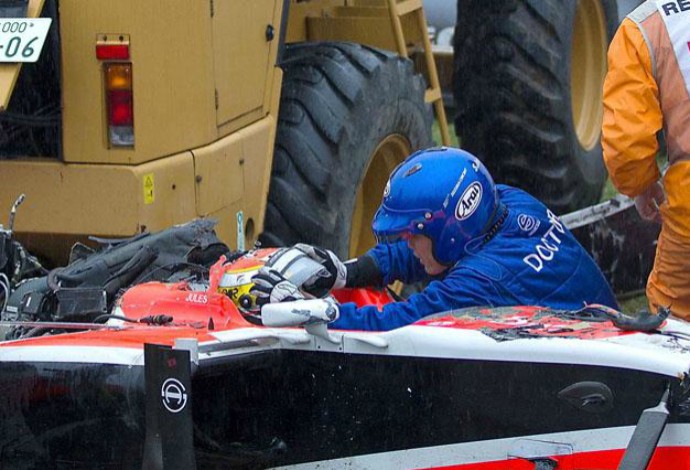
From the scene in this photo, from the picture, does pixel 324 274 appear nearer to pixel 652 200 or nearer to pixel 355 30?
pixel 652 200

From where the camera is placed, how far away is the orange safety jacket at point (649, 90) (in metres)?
4.42

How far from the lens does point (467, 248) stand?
4.20 m

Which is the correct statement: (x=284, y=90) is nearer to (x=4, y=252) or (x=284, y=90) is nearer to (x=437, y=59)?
(x=4, y=252)

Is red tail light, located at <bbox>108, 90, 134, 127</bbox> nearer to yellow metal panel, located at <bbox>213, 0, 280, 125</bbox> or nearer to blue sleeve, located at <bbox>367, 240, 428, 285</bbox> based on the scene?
yellow metal panel, located at <bbox>213, 0, 280, 125</bbox>

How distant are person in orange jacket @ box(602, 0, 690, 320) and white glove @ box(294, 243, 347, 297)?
3.05 feet

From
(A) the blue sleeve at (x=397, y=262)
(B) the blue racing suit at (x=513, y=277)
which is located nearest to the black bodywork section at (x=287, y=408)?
(B) the blue racing suit at (x=513, y=277)

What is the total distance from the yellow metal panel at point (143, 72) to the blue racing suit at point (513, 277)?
1129 millimetres

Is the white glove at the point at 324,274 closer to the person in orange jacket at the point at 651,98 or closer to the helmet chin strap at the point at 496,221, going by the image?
the helmet chin strap at the point at 496,221

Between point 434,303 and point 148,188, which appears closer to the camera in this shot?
point 434,303

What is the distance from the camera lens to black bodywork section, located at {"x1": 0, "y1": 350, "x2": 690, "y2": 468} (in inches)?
136

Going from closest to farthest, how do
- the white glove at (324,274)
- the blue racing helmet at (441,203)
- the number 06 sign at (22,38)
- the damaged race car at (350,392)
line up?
the damaged race car at (350,392), the blue racing helmet at (441,203), the white glove at (324,274), the number 06 sign at (22,38)

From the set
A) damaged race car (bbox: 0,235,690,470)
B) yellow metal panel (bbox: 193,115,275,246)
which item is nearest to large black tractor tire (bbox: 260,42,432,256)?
yellow metal panel (bbox: 193,115,275,246)

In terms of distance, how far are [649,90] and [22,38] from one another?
200 cm

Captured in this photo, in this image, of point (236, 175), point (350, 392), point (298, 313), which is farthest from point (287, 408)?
point (236, 175)
